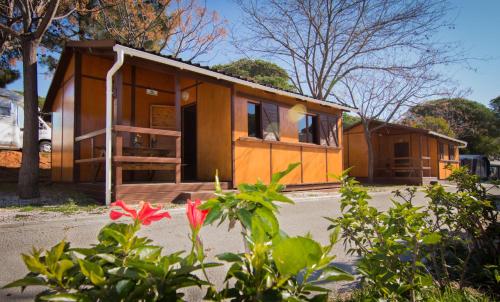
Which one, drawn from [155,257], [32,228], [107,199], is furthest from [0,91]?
[155,257]

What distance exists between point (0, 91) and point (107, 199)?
12.0 m

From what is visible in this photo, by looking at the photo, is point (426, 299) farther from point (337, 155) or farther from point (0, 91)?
point (0, 91)

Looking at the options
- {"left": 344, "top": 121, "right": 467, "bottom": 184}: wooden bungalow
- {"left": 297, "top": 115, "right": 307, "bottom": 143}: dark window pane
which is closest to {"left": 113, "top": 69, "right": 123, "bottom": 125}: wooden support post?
{"left": 297, "top": 115, "right": 307, "bottom": 143}: dark window pane

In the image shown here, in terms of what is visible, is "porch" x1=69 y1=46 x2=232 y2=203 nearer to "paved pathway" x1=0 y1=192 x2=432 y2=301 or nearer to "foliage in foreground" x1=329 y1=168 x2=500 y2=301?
"paved pathway" x1=0 y1=192 x2=432 y2=301

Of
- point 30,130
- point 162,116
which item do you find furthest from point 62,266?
point 162,116

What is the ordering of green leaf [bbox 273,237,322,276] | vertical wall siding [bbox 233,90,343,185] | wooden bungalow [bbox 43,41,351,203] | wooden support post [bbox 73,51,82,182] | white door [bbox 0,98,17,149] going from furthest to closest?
white door [bbox 0,98,17,149] → vertical wall siding [bbox 233,90,343,185] → wooden support post [bbox 73,51,82,182] → wooden bungalow [bbox 43,41,351,203] → green leaf [bbox 273,237,322,276]

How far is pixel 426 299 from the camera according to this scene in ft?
6.24

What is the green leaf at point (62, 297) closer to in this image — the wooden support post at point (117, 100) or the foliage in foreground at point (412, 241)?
the foliage in foreground at point (412, 241)

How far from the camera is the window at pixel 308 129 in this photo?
37.7 feet

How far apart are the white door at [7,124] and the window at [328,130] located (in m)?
13.2

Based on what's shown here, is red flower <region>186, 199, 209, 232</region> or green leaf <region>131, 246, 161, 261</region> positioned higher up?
red flower <region>186, 199, 209, 232</region>

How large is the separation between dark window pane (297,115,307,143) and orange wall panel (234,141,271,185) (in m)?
1.87

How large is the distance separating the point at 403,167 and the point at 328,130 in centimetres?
918

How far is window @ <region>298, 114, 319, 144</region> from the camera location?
1148cm
